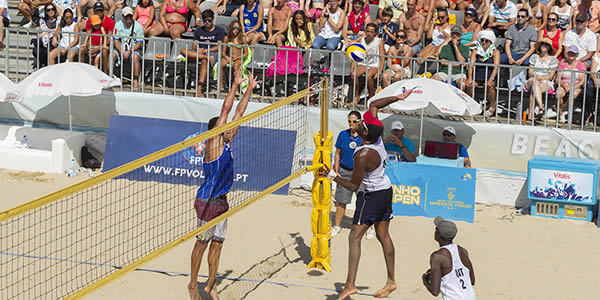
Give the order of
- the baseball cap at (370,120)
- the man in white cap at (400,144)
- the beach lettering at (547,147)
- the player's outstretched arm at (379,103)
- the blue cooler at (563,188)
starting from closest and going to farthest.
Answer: the baseball cap at (370,120) → the player's outstretched arm at (379,103) → the blue cooler at (563,188) → the man in white cap at (400,144) → the beach lettering at (547,147)

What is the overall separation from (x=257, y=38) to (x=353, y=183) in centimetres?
661

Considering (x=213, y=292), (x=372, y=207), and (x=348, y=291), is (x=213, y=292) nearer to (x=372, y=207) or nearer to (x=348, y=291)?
(x=348, y=291)

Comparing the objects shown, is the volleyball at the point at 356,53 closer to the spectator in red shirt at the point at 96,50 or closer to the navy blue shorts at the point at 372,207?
the spectator in red shirt at the point at 96,50

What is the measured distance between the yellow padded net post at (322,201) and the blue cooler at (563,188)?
3486 mm

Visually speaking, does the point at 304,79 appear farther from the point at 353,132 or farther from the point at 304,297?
the point at 304,297

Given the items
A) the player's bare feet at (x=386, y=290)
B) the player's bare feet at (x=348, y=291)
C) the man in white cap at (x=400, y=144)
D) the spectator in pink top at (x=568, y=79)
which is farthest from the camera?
the spectator in pink top at (x=568, y=79)

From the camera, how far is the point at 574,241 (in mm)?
10859

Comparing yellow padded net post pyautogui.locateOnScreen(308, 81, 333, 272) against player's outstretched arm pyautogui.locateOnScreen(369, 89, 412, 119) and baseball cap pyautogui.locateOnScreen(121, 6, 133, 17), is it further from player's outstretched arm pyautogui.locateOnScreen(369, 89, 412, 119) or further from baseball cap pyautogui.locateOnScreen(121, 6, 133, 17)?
baseball cap pyautogui.locateOnScreen(121, 6, 133, 17)

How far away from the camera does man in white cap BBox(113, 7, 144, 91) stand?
46.1 feet

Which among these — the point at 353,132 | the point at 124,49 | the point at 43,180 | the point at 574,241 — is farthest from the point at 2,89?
the point at 574,241

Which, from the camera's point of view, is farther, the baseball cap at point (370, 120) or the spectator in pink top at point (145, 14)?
the spectator in pink top at point (145, 14)

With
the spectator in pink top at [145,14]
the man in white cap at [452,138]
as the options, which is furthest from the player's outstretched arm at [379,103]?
the spectator in pink top at [145,14]

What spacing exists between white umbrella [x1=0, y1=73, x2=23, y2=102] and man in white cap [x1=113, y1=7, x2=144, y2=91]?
5.68ft

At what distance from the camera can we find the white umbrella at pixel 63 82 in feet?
41.9
